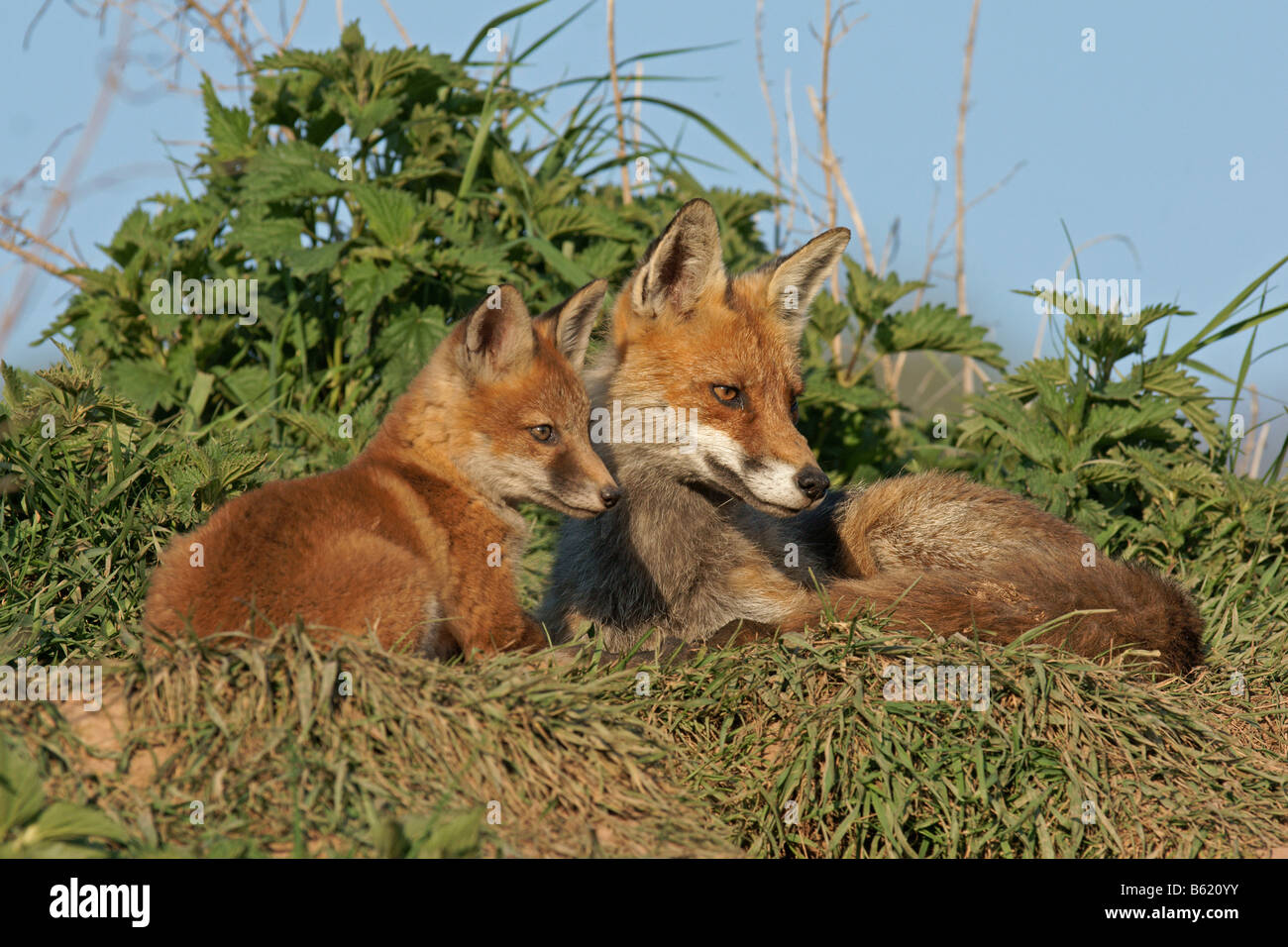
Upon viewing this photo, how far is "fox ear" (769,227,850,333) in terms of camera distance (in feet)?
14.7

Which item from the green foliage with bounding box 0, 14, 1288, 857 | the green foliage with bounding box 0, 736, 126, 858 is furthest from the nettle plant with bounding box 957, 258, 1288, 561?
the green foliage with bounding box 0, 736, 126, 858

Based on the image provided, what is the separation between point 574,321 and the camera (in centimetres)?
403

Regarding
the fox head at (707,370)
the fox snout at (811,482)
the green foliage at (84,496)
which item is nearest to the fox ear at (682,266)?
the fox head at (707,370)

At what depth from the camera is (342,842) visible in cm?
230

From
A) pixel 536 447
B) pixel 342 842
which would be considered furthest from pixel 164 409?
pixel 342 842

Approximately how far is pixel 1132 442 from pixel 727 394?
2.63m

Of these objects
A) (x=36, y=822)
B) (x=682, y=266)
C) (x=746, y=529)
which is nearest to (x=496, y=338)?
(x=682, y=266)

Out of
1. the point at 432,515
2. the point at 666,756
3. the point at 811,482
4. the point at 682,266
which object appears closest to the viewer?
the point at 666,756

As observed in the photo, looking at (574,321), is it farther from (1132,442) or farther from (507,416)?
(1132,442)

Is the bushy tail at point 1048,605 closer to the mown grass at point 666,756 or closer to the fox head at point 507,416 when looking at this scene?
the mown grass at point 666,756

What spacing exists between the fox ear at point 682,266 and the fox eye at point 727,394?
40 centimetres

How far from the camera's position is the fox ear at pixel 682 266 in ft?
13.5
